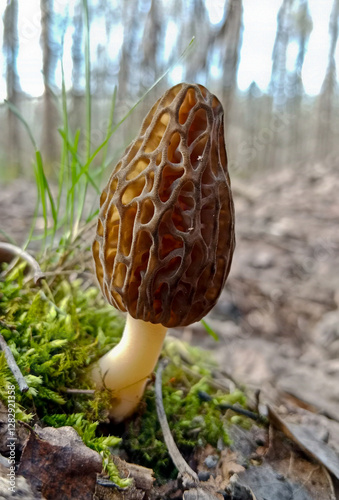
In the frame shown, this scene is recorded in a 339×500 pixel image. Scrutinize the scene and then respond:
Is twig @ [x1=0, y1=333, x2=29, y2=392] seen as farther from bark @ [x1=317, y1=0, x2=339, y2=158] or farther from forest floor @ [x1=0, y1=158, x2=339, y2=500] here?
bark @ [x1=317, y1=0, x2=339, y2=158]

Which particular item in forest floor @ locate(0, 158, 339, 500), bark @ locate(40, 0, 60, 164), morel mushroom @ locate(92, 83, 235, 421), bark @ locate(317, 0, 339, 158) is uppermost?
bark @ locate(317, 0, 339, 158)

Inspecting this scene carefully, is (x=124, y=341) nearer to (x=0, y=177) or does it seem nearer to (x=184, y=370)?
(x=184, y=370)

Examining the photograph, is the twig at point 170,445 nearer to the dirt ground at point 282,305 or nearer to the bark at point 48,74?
the dirt ground at point 282,305

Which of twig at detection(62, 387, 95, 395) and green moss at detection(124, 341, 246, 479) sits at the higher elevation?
twig at detection(62, 387, 95, 395)

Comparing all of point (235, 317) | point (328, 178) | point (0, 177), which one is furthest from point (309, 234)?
point (0, 177)

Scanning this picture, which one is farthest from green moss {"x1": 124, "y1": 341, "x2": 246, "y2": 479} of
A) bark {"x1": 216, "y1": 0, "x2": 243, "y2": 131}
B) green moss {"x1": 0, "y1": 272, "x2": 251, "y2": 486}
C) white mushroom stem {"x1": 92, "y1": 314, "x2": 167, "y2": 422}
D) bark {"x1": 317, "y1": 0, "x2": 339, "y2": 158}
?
bark {"x1": 317, "y1": 0, "x2": 339, "y2": 158}

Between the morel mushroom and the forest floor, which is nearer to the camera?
the morel mushroom

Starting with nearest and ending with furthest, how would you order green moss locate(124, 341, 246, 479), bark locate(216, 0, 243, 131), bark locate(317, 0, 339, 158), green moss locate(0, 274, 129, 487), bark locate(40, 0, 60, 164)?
green moss locate(0, 274, 129, 487) → green moss locate(124, 341, 246, 479) → bark locate(216, 0, 243, 131) → bark locate(40, 0, 60, 164) → bark locate(317, 0, 339, 158)
